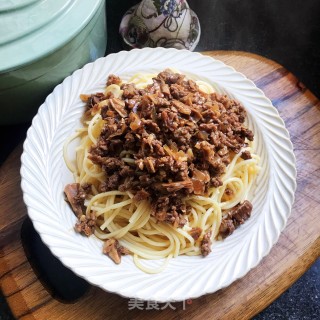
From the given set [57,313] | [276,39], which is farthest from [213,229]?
[276,39]

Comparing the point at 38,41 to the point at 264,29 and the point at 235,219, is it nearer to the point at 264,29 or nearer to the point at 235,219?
the point at 235,219

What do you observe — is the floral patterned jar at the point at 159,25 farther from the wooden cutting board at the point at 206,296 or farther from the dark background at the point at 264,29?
the wooden cutting board at the point at 206,296

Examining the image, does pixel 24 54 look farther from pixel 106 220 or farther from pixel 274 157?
pixel 274 157

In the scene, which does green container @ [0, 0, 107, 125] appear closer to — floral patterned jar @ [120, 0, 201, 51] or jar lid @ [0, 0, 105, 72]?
jar lid @ [0, 0, 105, 72]

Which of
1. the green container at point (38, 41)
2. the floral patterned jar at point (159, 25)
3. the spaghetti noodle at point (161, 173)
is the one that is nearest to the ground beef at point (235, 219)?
the spaghetti noodle at point (161, 173)

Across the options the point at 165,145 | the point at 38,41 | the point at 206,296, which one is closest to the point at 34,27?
the point at 38,41
